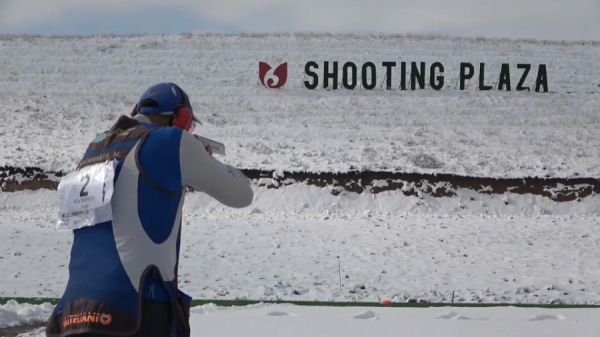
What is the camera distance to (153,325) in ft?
8.27

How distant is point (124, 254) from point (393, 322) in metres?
3.50

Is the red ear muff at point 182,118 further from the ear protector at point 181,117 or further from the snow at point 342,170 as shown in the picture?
the snow at point 342,170

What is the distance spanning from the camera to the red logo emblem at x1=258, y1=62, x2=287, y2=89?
32.8m

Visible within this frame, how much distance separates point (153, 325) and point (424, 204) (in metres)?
15.3

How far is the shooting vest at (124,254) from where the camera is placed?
245 centimetres

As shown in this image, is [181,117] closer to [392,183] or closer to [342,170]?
[392,183]

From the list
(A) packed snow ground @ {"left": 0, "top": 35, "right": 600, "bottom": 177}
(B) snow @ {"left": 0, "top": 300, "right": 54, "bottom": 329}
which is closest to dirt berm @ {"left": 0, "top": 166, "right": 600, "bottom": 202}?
(A) packed snow ground @ {"left": 0, "top": 35, "right": 600, "bottom": 177}

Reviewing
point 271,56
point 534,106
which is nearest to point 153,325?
point 534,106

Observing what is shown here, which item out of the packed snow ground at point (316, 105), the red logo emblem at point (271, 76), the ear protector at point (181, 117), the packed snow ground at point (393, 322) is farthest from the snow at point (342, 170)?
the ear protector at point (181, 117)

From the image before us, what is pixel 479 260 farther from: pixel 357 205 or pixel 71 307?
pixel 71 307

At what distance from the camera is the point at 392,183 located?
18.3 m

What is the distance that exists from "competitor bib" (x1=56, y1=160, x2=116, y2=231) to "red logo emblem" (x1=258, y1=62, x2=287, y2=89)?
3034 cm

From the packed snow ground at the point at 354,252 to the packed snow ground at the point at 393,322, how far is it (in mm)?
3598

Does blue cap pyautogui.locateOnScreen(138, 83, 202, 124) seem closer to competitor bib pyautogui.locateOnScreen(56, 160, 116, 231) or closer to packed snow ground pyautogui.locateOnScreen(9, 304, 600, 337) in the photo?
competitor bib pyautogui.locateOnScreen(56, 160, 116, 231)
